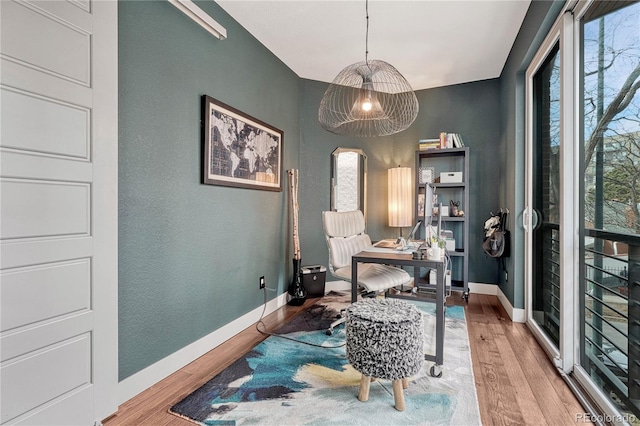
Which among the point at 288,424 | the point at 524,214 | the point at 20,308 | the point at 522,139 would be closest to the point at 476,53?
the point at 522,139

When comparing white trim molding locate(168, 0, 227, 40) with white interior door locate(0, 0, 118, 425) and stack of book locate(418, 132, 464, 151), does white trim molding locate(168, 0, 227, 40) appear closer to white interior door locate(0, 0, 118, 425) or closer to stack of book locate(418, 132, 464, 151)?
white interior door locate(0, 0, 118, 425)

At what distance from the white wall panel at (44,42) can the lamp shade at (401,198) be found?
3300 mm

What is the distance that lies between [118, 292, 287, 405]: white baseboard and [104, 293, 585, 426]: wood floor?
0.04 meters

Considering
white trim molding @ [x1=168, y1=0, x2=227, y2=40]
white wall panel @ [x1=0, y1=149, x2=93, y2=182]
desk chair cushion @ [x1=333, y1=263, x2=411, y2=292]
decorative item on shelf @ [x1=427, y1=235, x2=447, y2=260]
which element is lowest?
desk chair cushion @ [x1=333, y1=263, x2=411, y2=292]

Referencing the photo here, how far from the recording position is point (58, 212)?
1346 millimetres

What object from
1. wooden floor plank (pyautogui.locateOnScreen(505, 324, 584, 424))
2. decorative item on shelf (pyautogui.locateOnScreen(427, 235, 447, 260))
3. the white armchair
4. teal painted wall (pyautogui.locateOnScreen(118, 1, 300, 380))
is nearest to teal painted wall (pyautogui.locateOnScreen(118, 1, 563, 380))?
teal painted wall (pyautogui.locateOnScreen(118, 1, 300, 380))

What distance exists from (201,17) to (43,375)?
7.21 ft

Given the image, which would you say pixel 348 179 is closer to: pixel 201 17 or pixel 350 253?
pixel 350 253

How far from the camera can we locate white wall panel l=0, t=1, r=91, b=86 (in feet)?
3.93

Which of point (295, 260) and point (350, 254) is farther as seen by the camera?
point (295, 260)

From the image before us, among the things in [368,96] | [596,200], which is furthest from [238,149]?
[596,200]

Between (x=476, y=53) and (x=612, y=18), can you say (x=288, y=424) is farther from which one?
(x=476, y=53)

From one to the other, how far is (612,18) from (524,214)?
164 centimetres

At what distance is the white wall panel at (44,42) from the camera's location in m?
1.20
